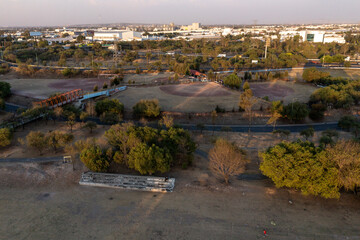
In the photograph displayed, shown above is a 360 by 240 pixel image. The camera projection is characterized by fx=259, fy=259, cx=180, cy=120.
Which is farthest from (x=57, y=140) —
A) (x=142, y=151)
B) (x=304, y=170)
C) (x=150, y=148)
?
(x=304, y=170)

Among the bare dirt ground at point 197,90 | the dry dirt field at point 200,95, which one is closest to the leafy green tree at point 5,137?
the dry dirt field at point 200,95

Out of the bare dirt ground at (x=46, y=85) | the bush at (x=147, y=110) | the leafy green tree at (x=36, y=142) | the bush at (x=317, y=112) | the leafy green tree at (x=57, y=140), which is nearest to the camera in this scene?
the leafy green tree at (x=36, y=142)

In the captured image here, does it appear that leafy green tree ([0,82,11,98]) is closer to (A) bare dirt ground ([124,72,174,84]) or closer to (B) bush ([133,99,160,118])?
(A) bare dirt ground ([124,72,174,84])

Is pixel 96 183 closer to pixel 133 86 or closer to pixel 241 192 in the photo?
pixel 241 192

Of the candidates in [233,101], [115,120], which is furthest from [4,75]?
[233,101]

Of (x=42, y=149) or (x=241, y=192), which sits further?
(x=42, y=149)

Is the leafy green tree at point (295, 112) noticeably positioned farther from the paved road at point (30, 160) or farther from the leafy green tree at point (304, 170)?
the paved road at point (30, 160)

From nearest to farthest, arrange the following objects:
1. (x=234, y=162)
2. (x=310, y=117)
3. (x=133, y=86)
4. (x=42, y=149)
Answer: (x=234, y=162) < (x=42, y=149) < (x=310, y=117) < (x=133, y=86)

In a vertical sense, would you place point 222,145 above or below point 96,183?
above
